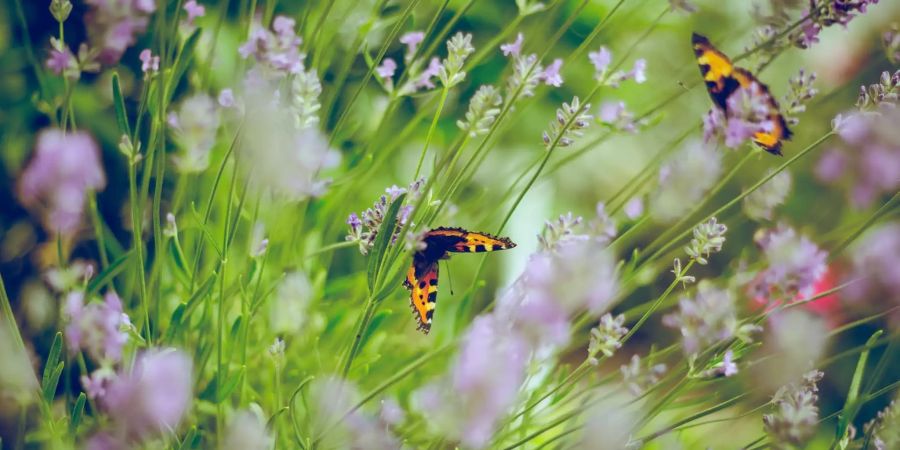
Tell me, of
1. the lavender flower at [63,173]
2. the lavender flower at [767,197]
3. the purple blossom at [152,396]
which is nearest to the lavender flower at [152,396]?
the purple blossom at [152,396]

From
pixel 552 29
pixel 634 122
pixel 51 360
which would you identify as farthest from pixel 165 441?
pixel 552 29

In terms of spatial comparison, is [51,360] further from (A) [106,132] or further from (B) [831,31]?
(B) [831,31]

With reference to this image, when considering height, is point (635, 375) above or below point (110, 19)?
below

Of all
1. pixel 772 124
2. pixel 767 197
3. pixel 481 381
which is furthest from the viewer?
pixel 767 197

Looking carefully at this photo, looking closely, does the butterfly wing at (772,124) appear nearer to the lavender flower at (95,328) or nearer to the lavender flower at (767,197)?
the lavender flower at (767,197)

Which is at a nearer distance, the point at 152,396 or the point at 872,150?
the point at 152,396

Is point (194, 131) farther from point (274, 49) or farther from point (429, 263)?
point (429, 263)

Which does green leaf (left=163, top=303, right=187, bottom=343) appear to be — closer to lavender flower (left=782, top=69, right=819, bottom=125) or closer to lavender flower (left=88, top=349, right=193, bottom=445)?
lavender flower (left=88, top=349, right=193, bottom=445)

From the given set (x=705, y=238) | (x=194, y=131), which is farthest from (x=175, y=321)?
(x=705, y=238)
